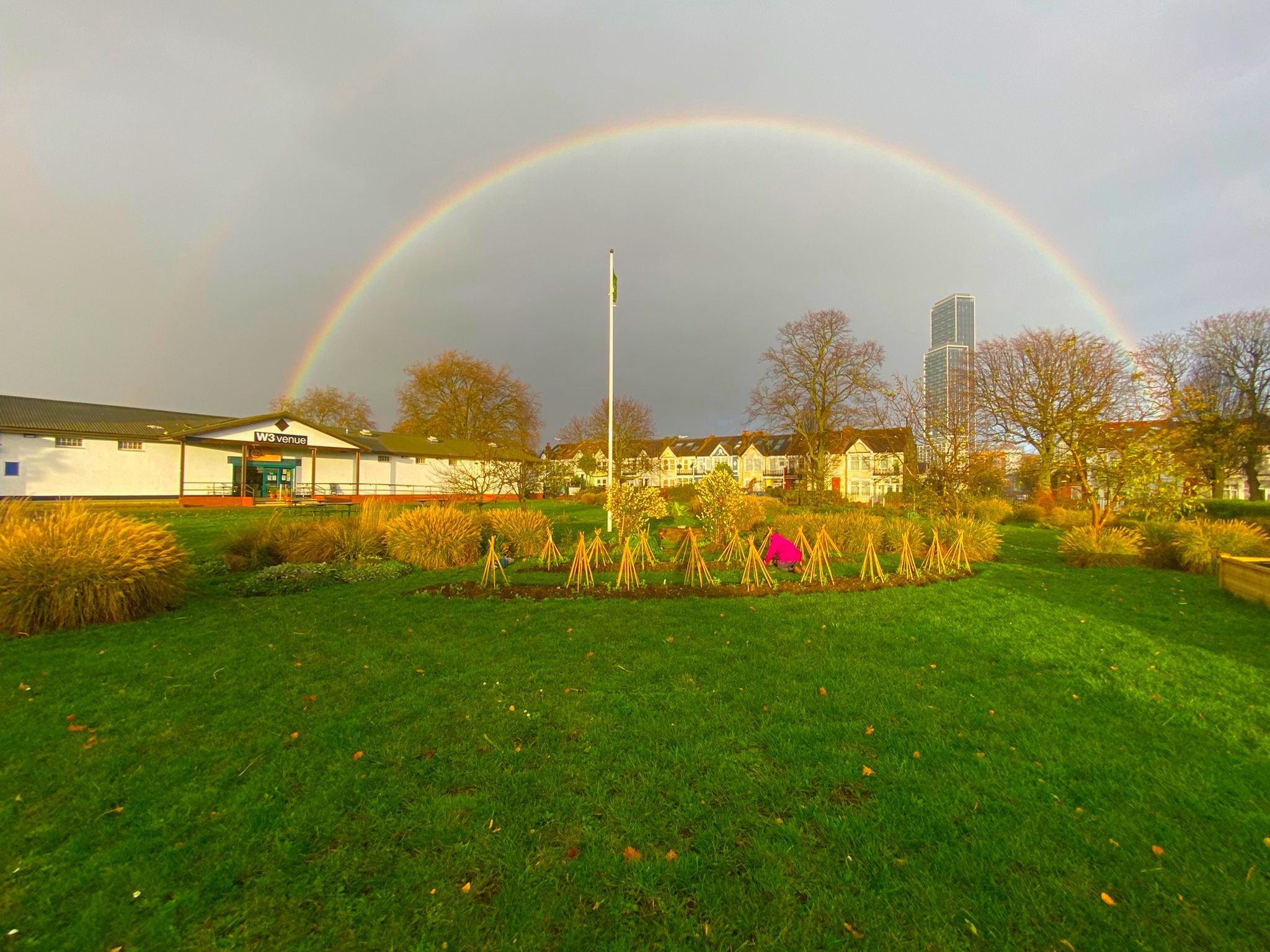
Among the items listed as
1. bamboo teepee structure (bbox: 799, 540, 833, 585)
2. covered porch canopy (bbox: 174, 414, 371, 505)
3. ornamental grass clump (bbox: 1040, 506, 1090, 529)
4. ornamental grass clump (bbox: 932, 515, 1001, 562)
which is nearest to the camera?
bamboo teepee structure (bbox: 799, 540, 833, 585)

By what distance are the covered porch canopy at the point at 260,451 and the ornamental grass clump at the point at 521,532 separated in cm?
2576

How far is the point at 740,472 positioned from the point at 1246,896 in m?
68.2

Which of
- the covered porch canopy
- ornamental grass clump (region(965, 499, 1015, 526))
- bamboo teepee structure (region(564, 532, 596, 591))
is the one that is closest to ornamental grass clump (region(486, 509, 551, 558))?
bamboo teepee structure (region(564, 532, 596, 591))

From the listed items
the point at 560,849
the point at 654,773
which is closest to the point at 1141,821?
the point at 654,773

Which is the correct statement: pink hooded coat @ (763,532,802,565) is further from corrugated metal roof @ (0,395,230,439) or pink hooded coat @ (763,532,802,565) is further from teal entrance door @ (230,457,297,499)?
corrugated metal roof @ (0,395,230,439)

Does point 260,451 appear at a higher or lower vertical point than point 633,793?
higher

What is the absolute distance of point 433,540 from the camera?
11086 mm

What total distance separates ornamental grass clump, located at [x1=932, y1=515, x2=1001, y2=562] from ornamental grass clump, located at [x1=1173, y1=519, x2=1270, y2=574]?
323 centimetres

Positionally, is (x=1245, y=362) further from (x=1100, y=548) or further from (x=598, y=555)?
(x=598, y=555)

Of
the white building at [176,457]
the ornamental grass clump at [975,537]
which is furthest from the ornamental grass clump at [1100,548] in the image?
the white building at [176,457]

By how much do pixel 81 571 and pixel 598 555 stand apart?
732 centimetres

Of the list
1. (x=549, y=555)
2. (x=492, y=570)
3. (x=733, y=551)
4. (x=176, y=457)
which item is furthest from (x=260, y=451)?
(x=733, y=551)

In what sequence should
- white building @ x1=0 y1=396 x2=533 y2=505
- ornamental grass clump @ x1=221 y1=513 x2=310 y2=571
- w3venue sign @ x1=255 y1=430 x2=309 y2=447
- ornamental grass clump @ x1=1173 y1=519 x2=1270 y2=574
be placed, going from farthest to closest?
w3venue sign @ x1=255 y1=430 x2=309 y2=447 < white building @ x1=0 y1=396 x2=533 y2=505 < ornamental grass clump @ x1=1173 y1=519 x2=1270 y2=574 < ornamental grass clump @ x1=221 y1=513 x2=310 y2=571

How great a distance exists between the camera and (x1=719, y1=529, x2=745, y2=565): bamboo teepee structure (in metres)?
10.9
